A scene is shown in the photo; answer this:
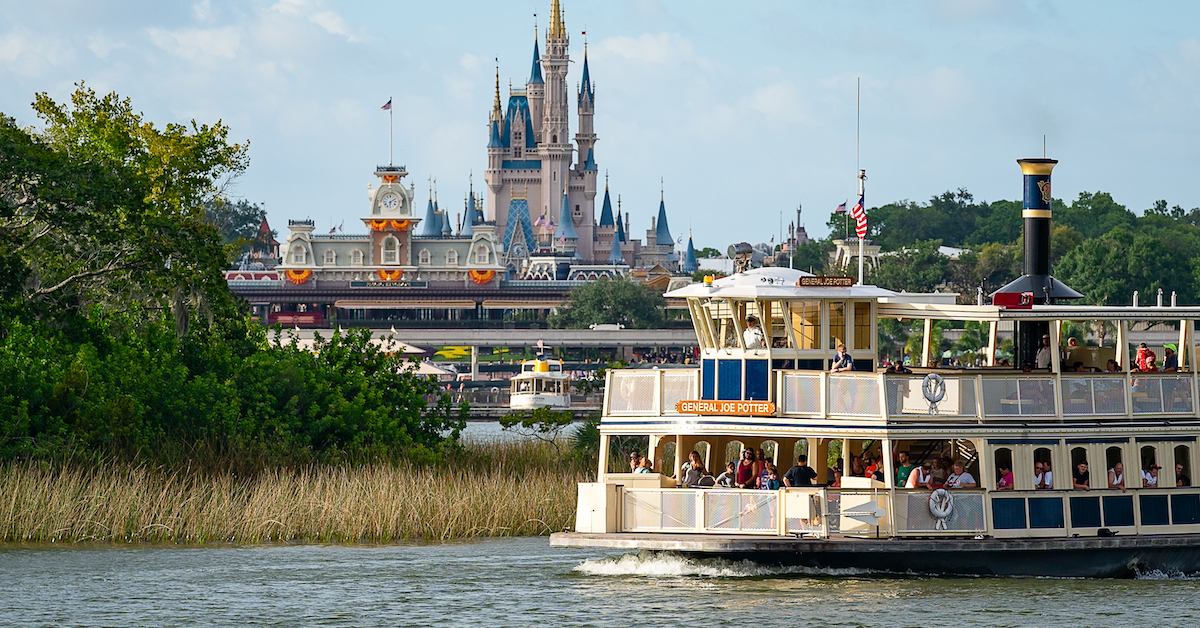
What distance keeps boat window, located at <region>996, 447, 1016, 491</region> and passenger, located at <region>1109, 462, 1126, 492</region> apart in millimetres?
1459

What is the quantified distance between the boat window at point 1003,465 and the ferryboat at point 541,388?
70.6 meters

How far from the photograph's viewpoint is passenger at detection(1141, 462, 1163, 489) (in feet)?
94.6

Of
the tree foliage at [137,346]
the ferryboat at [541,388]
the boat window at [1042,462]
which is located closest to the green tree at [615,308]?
the ferryboat at [541,388]

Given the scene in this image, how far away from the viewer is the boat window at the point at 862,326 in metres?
29.0

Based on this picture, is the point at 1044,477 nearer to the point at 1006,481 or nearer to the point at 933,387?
the point at 1006,481

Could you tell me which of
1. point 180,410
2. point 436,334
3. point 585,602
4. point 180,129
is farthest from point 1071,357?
point 436,334

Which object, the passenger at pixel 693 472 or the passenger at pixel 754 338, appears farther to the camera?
the passenger at pixel 754 338

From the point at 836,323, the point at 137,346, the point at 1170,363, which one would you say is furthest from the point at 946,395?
the point at 137,346

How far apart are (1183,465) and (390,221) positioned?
16363cm

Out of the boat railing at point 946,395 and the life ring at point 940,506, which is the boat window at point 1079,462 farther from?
the life ring at point 940,506

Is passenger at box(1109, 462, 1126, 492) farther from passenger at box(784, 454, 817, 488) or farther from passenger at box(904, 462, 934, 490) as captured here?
passenger at box(784, 454, 817, 488)

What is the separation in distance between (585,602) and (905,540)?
4.41 meters

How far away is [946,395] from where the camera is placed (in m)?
27.7

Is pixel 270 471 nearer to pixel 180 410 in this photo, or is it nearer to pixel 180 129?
pixel 180 410
